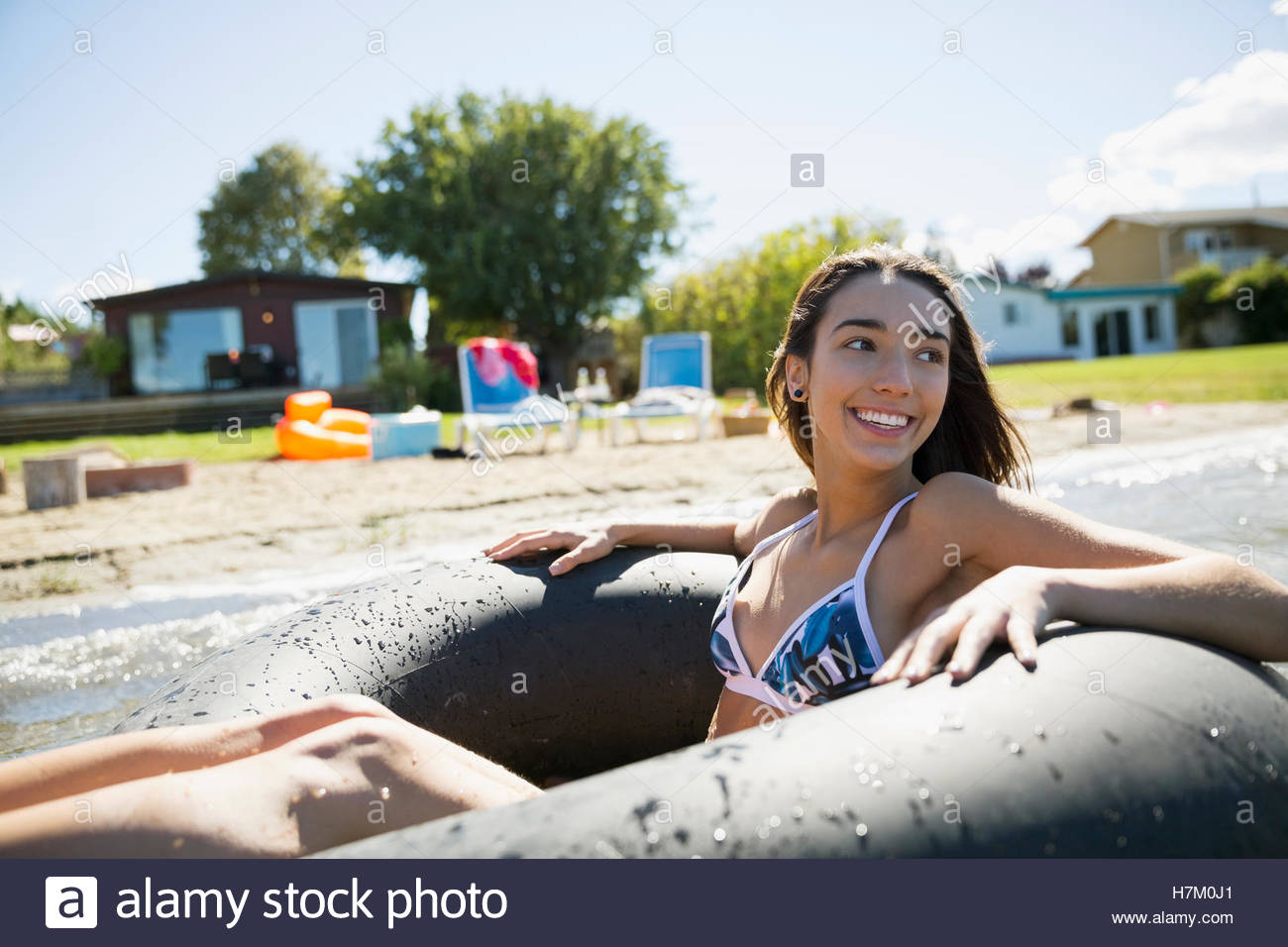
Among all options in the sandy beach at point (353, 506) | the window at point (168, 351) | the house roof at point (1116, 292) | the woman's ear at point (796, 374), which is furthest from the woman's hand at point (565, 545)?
the house roof at point (1116, 292)

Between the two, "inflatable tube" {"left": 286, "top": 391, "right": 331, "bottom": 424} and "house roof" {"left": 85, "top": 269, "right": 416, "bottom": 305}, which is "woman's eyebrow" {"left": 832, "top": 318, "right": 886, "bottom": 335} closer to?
Result: "inflatable tube" {"left": 286, "top": 391, "right": 331, "bottom": 424}

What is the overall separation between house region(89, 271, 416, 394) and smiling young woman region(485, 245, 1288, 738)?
19.5 m

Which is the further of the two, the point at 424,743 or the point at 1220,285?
the point at 1220,285

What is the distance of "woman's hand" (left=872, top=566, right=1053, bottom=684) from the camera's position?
4.41 feet

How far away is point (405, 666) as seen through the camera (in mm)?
2297

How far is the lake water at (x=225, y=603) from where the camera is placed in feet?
10.8

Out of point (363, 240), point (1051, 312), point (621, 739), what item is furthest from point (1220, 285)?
point (621, 739)

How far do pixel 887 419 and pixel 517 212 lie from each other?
2469 cm

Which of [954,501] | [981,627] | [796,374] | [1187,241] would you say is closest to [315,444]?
[796,374]

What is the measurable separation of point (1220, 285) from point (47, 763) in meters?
39.0

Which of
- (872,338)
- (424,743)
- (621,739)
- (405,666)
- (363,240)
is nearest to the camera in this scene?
(424,743)

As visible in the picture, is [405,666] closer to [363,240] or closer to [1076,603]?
[1076,603]

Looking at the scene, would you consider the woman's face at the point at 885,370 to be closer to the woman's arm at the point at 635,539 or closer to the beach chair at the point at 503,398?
the woman's arm at the point at 635,539
